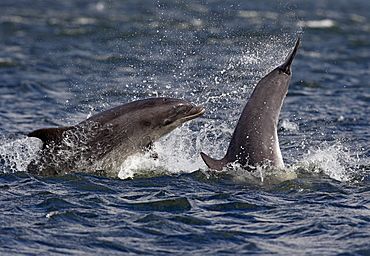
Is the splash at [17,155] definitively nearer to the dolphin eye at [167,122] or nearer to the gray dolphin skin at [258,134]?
the dolphin eye at [167,122]

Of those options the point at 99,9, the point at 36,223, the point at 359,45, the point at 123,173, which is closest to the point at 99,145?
the point at 123,173

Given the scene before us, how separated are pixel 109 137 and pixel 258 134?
248 cm

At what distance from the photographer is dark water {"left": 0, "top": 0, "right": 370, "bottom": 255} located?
8.57 m

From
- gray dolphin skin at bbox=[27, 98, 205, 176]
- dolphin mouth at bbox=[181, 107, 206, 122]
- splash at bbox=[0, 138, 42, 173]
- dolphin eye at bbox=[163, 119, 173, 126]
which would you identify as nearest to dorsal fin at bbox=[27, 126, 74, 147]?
gray dolphin skin at bbox=[27, 98, 205, 176]

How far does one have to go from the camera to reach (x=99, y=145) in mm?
10984

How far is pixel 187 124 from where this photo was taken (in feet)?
46.9

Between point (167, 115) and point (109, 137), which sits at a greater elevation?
point (167, 115)

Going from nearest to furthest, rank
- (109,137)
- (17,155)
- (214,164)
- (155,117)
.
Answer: (214,164), (109,137), (155,117), (17,155)

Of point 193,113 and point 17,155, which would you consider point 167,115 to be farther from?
point 17,155

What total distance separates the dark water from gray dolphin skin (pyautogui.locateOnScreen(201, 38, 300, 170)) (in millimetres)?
246

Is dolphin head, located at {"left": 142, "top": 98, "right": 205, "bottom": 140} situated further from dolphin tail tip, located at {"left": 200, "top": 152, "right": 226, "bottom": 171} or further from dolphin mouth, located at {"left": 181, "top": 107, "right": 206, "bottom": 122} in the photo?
dolphin tail tip, located at {"left": 200, "top": 152, "right": 226, "bottom": 171}

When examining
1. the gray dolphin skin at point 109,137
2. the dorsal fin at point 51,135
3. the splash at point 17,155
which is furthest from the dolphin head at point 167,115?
the splash at point 17,155

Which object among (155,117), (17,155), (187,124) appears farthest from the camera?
(187,124)

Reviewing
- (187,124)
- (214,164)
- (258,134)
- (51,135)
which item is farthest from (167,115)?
(187,124)
